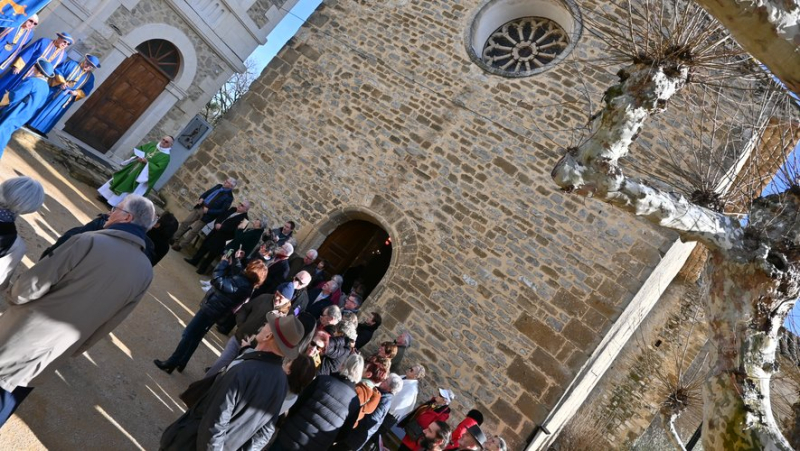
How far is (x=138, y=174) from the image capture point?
6.91m

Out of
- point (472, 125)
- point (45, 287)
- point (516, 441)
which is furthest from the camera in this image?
point (472, 125)

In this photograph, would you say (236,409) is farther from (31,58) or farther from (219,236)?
(31,58)

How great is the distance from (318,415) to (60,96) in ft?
22.6

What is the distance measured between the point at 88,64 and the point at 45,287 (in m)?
6.35

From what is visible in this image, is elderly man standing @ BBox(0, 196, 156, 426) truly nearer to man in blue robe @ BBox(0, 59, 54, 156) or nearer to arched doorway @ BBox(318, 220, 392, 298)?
man in blue robe @ BBox(0, 59, 54, 156)

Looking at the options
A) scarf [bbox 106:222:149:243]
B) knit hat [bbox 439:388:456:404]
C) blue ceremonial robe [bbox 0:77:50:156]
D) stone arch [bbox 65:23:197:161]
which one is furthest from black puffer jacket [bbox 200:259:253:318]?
stone arch [bbox 65:23:197:161]

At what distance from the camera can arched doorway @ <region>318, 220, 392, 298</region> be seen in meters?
7.91

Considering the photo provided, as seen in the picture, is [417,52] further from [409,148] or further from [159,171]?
[159,171]

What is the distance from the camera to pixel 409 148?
7.44 metres

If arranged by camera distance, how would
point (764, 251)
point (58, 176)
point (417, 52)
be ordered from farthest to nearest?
point (417, 52) → point (58, 176) → point (764, 251)

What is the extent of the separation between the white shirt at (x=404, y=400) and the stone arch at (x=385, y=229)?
2.25 m

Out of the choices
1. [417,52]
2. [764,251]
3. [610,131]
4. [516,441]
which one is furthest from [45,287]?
[417,52]

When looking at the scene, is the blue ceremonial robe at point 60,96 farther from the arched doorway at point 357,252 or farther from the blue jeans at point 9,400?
the blue jeans at point 9,400

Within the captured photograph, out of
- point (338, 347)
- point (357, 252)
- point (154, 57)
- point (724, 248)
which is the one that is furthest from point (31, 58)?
point (724, 248)
